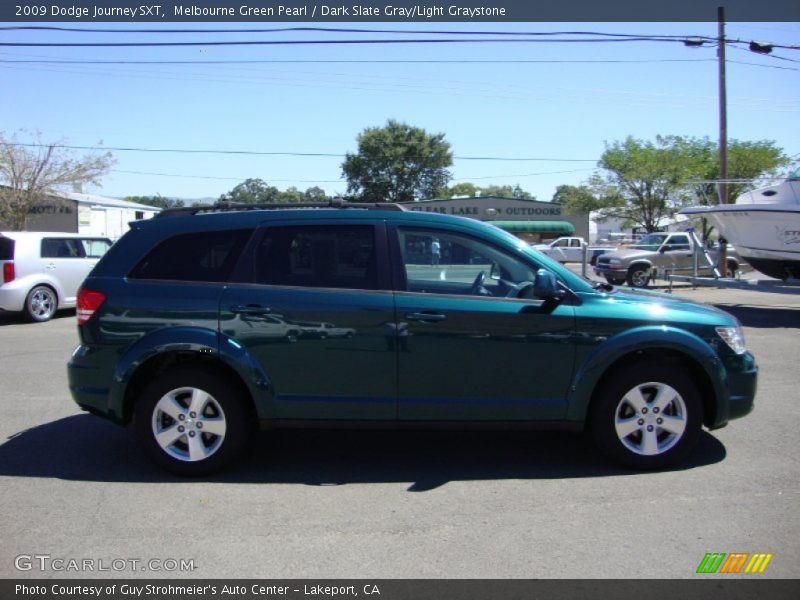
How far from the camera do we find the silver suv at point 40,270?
12102mm

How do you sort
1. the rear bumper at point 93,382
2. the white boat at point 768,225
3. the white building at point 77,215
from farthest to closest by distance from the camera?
the white building at point 77,215 → the white boat at point 768,225 → the rear bumper at point 93,382

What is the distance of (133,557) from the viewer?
3.49 metres

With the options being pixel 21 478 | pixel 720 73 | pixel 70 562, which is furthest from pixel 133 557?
pixel 720 73

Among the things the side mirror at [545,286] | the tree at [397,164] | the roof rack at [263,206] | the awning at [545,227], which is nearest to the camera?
the side mirror at [545,286]

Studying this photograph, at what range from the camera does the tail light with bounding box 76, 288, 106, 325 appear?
466 cm

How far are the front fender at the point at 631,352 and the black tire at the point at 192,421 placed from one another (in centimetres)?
232

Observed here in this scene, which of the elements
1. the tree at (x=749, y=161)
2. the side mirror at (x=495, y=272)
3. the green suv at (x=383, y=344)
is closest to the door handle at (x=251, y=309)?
the green suv at (x=383, y=344)

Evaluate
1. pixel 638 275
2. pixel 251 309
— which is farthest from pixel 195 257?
pixel 638 275

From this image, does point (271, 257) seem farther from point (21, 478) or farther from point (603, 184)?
point (603, 184)

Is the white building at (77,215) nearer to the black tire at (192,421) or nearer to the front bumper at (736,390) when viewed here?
A: the black tire at (192,421)

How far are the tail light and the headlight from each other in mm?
4367

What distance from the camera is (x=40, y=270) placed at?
41.2 feet

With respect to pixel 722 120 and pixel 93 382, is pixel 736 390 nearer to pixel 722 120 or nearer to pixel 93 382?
pixel 93 382

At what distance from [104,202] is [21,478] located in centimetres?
4383
